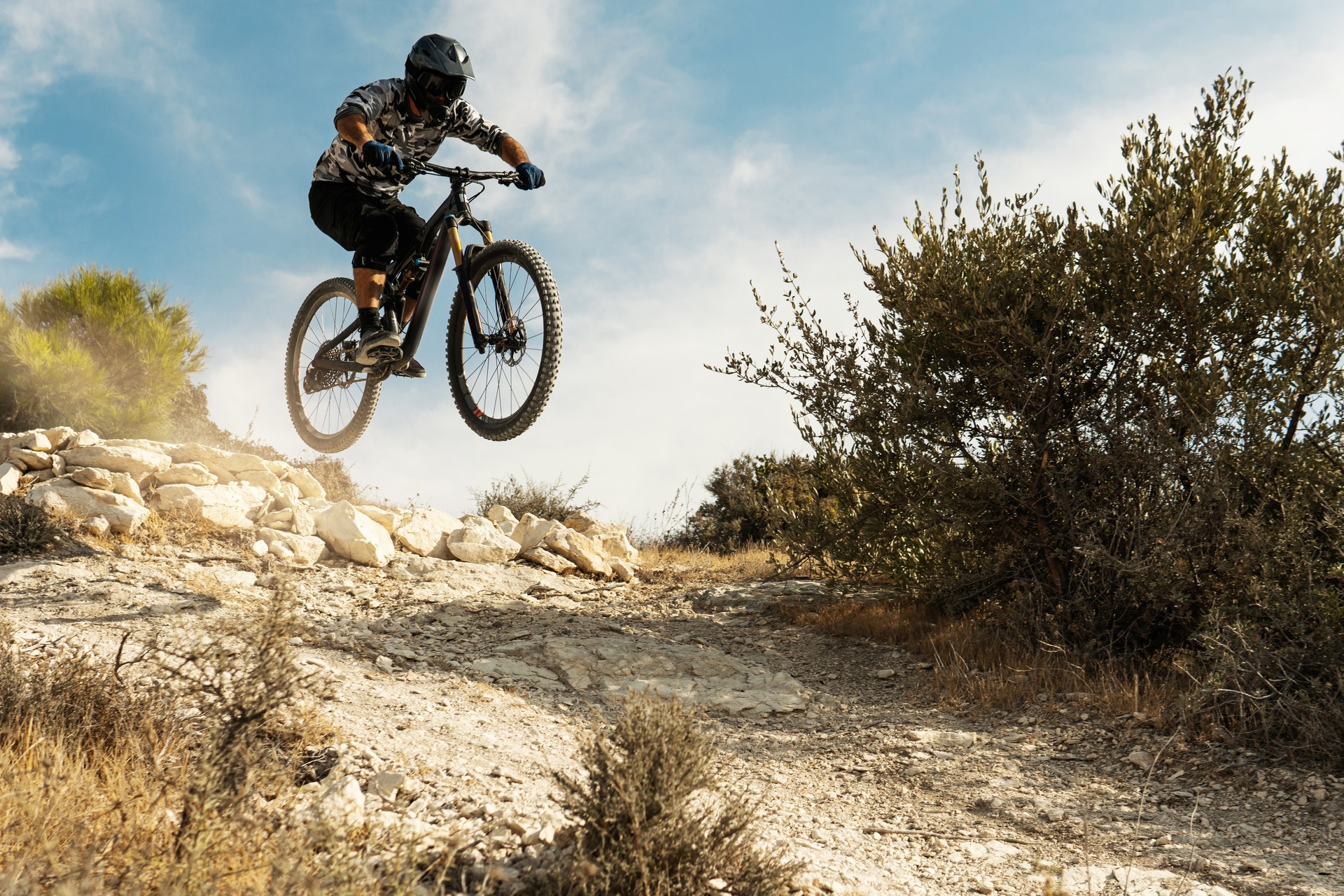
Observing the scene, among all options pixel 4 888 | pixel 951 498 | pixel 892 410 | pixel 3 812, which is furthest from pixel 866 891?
pixel 892 410

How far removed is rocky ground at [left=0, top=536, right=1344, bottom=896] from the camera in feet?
13.9

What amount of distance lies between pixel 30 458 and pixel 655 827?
31.4 ft

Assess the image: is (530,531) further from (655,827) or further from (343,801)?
(655,827)

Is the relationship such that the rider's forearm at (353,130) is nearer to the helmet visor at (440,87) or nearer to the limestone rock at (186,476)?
the helmet visor at (440,87)

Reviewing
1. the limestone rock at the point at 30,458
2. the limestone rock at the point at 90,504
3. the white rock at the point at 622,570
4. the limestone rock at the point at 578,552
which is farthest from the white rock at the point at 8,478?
the white rock at the point at 622,570

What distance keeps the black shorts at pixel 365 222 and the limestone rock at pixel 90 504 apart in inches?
162

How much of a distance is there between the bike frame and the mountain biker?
102mm

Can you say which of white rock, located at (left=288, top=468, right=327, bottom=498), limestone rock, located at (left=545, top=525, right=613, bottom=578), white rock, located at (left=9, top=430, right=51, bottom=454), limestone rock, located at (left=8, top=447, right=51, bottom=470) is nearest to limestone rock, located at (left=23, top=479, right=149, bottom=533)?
limestone rock, located at (left=8, top=447, right=51, bottom=470)

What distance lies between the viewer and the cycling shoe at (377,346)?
6.29 m

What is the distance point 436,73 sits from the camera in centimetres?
618

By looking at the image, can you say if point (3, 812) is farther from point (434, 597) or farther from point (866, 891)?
point (434, 597)

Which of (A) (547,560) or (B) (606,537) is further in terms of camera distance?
(B) (606,537)

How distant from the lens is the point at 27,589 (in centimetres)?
728

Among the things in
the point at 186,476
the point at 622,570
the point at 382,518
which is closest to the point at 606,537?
the point at 622,570
